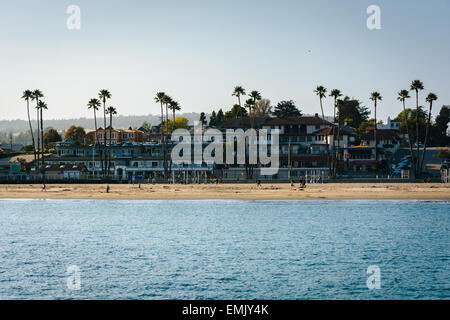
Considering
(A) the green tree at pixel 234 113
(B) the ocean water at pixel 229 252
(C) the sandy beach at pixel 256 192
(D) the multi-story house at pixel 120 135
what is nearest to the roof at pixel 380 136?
(C) the sandy beach at pixel 256 192

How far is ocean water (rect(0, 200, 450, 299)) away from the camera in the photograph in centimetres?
2216

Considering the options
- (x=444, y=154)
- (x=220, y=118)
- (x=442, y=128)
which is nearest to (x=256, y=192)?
(x=444, y=154)

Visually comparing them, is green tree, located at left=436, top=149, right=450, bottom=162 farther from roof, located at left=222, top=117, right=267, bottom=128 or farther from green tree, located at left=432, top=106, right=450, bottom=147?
roof, located at left=222, top=117, right=267, bottom=128

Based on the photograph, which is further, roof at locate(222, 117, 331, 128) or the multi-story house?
the multi-story house

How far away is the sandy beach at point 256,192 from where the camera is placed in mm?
59594

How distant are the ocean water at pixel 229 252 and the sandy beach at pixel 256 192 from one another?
408cm

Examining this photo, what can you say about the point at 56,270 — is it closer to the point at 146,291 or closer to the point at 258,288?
the point at 146,291

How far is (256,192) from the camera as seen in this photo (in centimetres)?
6419

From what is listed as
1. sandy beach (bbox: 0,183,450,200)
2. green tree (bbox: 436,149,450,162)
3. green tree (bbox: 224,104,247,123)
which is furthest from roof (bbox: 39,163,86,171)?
green tree (bbox: 436,149,450,162)

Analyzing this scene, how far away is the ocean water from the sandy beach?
13.4 ft

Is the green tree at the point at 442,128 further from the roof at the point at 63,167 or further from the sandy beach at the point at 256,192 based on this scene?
the roof at the point at 63,167

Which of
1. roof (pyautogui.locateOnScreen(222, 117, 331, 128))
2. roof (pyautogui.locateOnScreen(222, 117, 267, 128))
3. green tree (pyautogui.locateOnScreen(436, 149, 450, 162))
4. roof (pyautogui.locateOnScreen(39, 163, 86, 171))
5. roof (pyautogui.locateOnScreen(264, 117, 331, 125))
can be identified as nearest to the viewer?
green tree (pyautogui.locateOnScreen(436, 149, 450, 162))

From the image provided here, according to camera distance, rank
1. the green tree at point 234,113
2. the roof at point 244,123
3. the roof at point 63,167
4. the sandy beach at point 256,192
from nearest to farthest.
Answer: the sandy beach at point 256,192, the roof at point 63,167, the roof at point 244,123, the green tree at point 234,113

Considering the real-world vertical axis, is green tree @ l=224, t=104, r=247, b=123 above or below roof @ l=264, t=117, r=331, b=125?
above
